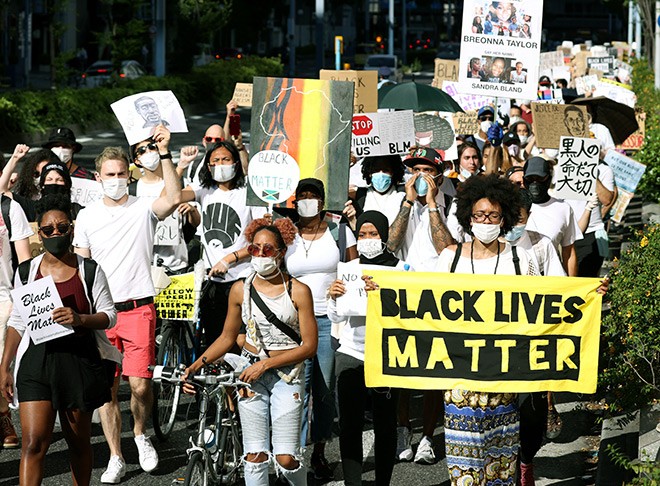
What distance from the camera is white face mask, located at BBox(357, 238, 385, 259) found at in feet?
24.5

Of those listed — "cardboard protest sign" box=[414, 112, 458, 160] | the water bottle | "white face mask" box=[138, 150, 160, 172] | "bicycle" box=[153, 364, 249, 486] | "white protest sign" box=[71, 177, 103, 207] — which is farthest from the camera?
"cardboard protest sign" box=[414, 112, 458, 160]

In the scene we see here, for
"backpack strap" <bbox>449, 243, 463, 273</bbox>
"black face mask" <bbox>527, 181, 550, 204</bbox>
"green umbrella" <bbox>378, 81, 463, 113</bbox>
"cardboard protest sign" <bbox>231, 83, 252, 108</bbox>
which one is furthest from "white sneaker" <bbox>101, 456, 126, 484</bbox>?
"green umbrella" <bbox>378, 81, 463, 113</bbox>

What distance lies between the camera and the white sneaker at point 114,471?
7.77 m

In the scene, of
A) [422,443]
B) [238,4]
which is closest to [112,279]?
[422,443]

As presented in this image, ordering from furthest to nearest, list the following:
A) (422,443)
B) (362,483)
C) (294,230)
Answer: (422,443) < (362,483) < (294,230)

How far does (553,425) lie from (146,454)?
2.66m

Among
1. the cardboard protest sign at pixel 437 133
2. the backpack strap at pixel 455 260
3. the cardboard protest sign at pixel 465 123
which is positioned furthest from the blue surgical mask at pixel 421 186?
the cardboard protest sign at pixel 465 123

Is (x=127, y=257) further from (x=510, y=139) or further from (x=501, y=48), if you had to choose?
(x=510, y=139)

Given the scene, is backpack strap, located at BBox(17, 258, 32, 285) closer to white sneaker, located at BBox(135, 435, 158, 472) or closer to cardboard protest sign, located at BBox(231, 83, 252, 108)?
white sneaker, located at BBox(135, 435, 158, 472)

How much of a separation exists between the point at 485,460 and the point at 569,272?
100 inches

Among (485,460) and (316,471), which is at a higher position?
(485,460)

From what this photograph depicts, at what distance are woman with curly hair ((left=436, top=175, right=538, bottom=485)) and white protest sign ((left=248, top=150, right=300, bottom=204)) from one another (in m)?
2.00

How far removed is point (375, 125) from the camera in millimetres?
10672

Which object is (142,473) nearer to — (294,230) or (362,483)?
(362,483)
